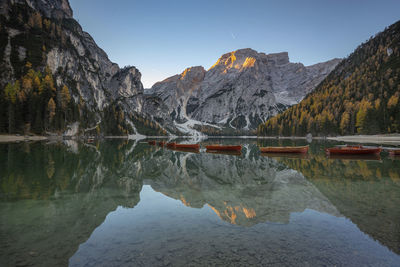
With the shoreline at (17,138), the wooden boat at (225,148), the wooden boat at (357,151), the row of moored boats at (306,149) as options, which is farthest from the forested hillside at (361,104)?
the shoreline at (17,138)

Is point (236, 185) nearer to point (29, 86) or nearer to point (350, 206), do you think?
point (350, 206)

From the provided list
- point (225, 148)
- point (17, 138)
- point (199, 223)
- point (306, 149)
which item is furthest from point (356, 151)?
point (17, 138)

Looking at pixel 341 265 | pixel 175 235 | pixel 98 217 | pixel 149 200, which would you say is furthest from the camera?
pixel 149 200

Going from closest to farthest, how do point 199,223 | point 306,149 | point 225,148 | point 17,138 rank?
point 199,223 → point 306,149 → point 225,148 → point 17,138

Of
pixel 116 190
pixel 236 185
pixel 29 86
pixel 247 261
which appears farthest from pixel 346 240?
pixel 29 86

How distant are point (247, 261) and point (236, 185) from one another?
38.4 feet

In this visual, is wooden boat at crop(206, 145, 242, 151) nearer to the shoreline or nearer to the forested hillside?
the shoreline

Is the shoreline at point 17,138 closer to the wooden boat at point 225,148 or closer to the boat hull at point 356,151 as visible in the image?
the wooden boat at point 225,148

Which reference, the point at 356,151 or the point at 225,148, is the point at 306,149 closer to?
the point at 356,151

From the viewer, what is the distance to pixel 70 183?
17641 mm

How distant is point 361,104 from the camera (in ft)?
396

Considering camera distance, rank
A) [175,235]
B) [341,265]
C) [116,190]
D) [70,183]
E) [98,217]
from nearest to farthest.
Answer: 1. [341,265]
2. [175,235]
3. [98,217]
4. [116,190]
5. [70,183]

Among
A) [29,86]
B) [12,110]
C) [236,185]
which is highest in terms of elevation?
[29,86]

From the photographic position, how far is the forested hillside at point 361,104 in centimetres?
10319
